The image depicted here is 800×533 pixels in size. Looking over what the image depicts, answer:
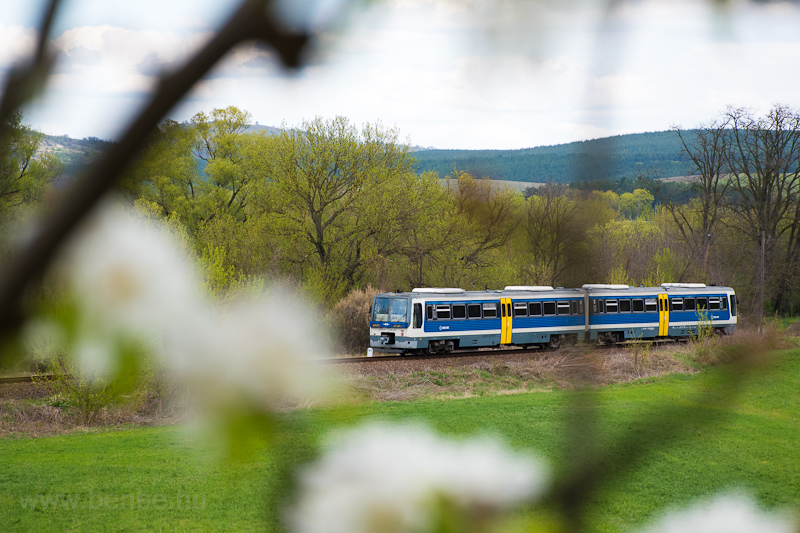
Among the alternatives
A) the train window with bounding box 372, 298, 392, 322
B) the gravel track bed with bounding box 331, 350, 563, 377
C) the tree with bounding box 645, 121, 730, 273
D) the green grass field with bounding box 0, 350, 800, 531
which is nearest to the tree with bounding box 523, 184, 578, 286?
the tree with bounding box 645, 121, 730, 273

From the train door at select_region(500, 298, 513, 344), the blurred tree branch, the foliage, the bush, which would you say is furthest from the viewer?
the bush

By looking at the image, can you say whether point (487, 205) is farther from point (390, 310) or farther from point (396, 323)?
point (390, 310)

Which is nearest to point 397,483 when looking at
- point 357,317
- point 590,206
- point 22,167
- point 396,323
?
point 590,206

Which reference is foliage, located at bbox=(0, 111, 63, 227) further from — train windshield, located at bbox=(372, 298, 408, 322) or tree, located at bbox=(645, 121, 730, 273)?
train windshield, located at bbox=(372, 298, 408, 322)

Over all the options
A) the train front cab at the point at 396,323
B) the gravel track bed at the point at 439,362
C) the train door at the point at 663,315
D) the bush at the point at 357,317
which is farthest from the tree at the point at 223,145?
the bush at the point at 357,317

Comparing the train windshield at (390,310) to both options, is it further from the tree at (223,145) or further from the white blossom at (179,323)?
the white blossom at (179,323)

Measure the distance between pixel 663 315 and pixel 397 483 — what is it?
59.5ft

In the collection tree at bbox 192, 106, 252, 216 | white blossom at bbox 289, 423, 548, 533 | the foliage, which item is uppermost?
tree at bbox 192, 106, 252, 216

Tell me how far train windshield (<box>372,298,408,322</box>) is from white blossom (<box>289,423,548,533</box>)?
1588 centimetres

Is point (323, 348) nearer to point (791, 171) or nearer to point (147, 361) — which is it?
point (147, 361)

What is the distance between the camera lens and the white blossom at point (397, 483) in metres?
0.42

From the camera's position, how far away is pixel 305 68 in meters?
0.44

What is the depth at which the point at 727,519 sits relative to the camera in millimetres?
495

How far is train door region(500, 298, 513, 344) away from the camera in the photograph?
16797 mm
